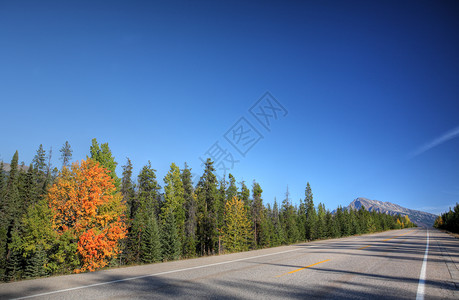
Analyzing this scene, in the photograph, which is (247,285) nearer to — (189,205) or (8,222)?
(189,205)

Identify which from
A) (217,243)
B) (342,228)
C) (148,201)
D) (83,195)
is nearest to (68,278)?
(83,195)

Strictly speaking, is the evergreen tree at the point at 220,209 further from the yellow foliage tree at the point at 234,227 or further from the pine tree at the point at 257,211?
the pine tree at the point at 257,211

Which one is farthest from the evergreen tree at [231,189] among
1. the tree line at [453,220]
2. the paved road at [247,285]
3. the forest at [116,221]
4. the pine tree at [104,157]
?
the tree line at [453,220]

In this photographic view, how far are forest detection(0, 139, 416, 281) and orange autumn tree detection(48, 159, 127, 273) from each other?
9 centimetres

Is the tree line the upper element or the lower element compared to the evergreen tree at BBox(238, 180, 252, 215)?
lower

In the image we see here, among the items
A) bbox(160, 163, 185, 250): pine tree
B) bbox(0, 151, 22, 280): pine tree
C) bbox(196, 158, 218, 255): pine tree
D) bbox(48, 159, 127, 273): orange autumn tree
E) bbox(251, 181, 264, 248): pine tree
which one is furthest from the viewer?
bbox(251, 181, 264, 248): pine tree

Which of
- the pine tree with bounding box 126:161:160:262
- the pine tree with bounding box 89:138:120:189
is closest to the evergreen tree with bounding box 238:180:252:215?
the pine tree with bounding box 126:161:160:262

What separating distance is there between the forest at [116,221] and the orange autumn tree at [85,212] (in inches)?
3.7

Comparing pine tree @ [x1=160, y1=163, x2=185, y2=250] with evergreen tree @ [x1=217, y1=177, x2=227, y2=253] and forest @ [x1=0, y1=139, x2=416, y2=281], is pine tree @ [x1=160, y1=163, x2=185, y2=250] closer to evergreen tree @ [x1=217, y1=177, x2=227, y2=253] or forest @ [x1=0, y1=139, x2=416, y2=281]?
forest @ [x1=0, y1=139, x2=416, y2=281]

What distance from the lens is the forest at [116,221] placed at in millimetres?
24906

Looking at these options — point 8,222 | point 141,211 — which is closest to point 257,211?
point 141,211

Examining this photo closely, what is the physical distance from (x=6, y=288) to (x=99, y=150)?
2953 cm

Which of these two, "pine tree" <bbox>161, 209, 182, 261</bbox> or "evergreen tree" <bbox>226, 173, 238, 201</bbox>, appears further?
"evergreen tree" <bbox>226, 173, 238, 201</bbox>

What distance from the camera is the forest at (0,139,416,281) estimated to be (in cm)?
2491
